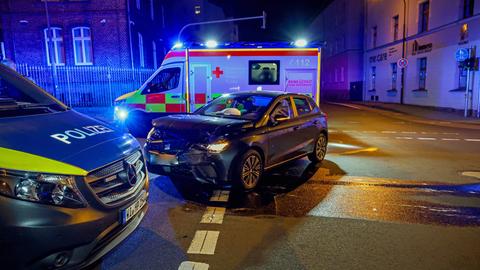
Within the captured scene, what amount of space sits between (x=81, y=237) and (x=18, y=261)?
39 cm

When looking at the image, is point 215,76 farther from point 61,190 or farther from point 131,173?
point 61,190

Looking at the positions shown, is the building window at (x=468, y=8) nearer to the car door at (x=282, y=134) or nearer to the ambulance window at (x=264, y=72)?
the ambulance window at (x=264, y=72)

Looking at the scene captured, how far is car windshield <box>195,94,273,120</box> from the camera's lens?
252 inches

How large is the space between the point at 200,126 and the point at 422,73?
22.1 m

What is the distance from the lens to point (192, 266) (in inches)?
137

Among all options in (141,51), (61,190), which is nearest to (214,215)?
(61,190)

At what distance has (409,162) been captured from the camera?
8.12m

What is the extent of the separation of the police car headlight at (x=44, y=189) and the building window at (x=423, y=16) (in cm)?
2535

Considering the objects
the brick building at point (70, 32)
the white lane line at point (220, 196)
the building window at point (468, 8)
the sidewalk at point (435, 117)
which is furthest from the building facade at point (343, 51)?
the white lane line at point (220, 196)

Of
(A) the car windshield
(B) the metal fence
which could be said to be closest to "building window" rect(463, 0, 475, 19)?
(A) the car windshield

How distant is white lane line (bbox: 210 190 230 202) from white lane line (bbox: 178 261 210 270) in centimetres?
189

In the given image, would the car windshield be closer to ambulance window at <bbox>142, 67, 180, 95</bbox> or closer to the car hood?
the car hood

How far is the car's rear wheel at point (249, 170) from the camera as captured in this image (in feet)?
18.2

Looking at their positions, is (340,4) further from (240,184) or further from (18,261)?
(18,261)
